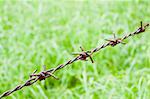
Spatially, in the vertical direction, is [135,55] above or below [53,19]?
below

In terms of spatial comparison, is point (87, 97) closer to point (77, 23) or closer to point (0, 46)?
point (0, 46)

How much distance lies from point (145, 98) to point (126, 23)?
4.75 ft

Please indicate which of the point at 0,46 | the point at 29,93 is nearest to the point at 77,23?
the point at 0,46

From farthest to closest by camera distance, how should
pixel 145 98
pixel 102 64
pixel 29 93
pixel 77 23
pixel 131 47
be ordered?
pixel 77 23 → pixel 131 47 → pixel 102 64 → pixel 29 93 → pixel 145 98

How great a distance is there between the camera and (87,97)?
8.77 ft

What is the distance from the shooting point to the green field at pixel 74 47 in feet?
9.30

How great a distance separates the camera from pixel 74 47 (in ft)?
11.3

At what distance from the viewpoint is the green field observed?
2834 mm

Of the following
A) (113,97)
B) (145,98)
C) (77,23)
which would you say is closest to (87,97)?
(113,97)

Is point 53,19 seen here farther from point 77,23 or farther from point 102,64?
point 102,64

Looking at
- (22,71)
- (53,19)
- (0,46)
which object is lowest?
(22,71)

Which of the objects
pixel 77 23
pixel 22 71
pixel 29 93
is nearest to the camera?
pixel 29 93

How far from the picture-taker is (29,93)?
2.84 m

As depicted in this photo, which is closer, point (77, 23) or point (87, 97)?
point (87, 97)
